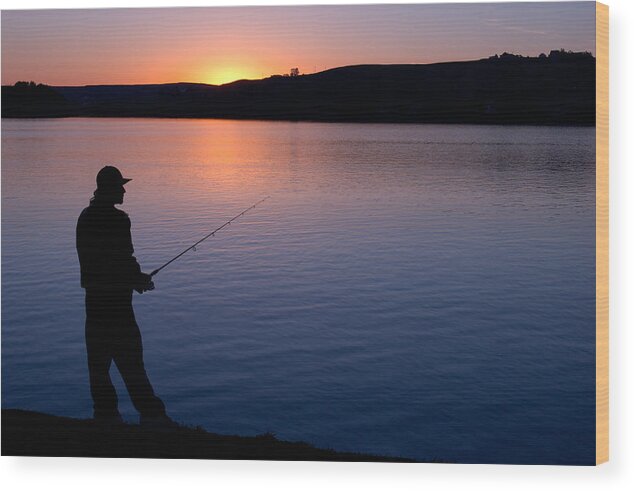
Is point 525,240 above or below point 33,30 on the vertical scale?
below

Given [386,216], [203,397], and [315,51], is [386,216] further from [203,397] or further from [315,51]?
[203,397]

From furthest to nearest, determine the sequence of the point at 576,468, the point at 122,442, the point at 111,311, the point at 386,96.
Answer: the point at 386,96 → the point at 111,311 → the point at 122,442 → the point at 576,468

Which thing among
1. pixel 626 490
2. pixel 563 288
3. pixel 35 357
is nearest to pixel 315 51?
pixel 563 288

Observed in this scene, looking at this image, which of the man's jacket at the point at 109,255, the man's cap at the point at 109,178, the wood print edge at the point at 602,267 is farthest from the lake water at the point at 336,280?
the man's cap at the point at 109,178

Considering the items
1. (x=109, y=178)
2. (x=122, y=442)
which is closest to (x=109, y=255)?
(x=109, y=178)

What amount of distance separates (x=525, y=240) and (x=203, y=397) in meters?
2.23

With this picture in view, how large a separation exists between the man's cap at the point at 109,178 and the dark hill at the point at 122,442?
50.7 inches

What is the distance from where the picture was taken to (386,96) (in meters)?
6.04

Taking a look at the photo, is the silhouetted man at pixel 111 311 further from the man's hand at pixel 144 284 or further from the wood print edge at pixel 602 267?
the wood print edge at pixel 602 267

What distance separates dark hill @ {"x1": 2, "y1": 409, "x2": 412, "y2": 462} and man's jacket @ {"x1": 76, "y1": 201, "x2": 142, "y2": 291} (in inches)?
30.2

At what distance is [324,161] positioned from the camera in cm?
723

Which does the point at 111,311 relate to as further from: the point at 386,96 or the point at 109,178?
the point at 386,96

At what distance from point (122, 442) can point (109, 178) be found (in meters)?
1.41

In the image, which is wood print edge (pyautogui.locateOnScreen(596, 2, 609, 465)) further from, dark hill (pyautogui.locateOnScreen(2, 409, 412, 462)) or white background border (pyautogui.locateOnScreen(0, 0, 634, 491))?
dark hill (pyautogui.locateOnScreen(2, 409, 412, 462))
